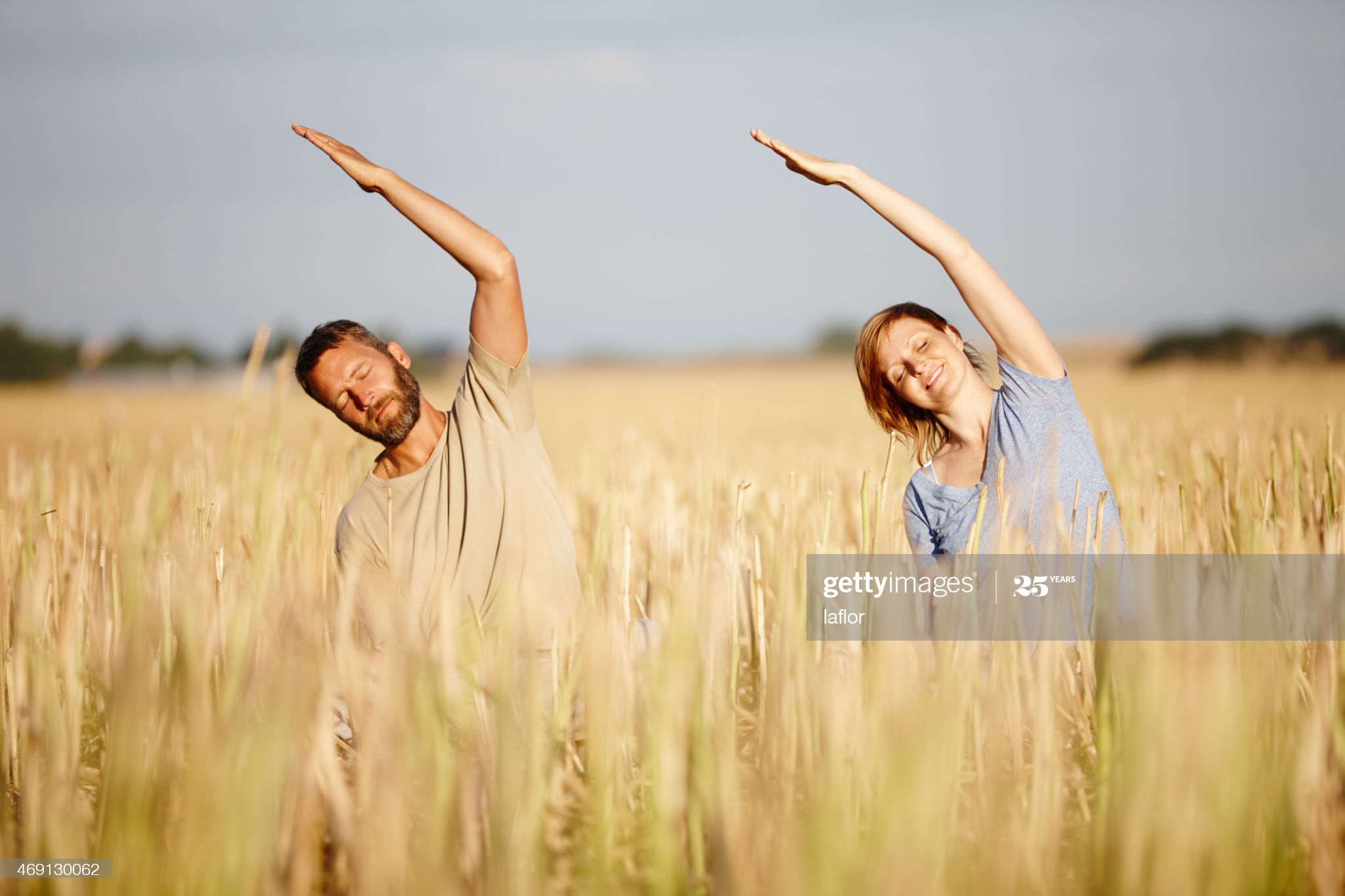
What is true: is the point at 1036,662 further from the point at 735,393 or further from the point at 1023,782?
the point at 735,393

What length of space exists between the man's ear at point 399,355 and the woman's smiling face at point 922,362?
1218 millimetres

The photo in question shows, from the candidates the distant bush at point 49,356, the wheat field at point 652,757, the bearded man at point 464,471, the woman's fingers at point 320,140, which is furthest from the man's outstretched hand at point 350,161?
the distant bush at point 49,356

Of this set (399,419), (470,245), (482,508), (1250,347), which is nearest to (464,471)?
(482,508)

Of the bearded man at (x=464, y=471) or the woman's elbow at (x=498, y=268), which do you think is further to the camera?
the bearded man at (x=464, y=471)

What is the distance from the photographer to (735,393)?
20844mm

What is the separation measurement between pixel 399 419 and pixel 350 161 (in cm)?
62

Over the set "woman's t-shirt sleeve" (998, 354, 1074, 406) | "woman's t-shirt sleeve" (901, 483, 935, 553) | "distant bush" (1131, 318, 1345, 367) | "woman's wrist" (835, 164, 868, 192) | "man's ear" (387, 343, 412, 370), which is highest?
"distant bush" (1131, 318, 1345, 367)

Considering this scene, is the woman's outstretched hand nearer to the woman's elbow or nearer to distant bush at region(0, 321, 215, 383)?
the woman's elbow

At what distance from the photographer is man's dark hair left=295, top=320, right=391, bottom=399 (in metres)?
2.29

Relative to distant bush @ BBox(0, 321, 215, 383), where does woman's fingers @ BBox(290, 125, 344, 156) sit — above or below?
below

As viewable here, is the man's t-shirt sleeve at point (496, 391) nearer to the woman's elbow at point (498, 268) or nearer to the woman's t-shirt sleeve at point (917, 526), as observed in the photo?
the woman's elbow at point (498, 268)

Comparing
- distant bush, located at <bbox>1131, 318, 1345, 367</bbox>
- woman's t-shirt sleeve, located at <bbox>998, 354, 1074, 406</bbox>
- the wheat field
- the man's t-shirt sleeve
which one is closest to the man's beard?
the man's t-shirt sleeve

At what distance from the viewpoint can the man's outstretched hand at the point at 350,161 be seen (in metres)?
1.98

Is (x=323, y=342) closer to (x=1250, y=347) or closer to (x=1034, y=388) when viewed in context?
Result: (x=1034, y=388)
